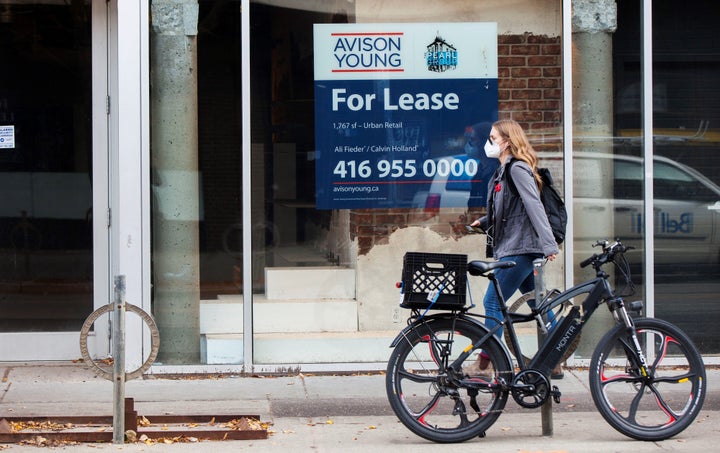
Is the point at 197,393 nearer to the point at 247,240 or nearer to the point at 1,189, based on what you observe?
the point at 247,240

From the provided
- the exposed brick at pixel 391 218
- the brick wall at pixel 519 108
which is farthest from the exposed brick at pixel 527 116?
the exposed brick at pixel 391 218

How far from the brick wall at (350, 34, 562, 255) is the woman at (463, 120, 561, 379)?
126 centimetres

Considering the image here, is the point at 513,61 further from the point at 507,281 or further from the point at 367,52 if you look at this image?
the point at 507,281

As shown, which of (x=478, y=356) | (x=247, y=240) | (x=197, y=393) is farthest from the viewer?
(x=247, y=240)

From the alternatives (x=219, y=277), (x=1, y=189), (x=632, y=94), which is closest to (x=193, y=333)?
(x=219, y=277)

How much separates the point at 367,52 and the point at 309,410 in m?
2.89

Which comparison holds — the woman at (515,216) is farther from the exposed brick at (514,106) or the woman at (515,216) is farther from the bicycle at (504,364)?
the exposed brick at (514,106)

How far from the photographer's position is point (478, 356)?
6129mm

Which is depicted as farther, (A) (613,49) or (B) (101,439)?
(A) (613,49)

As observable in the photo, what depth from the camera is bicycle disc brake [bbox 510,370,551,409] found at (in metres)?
6.08

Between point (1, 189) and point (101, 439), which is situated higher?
point (1, 189)

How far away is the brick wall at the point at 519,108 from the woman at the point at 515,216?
1.26m

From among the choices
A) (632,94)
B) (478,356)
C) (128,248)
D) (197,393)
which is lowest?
(197,393)

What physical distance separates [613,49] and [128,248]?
415 centimetres
